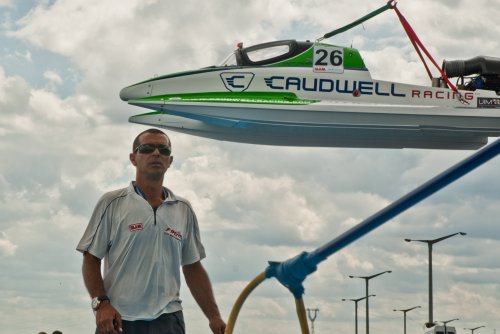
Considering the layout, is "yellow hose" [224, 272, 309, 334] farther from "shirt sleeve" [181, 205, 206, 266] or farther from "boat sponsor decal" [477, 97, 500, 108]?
"boat sponsor decal" [477, 97, 500, 108]

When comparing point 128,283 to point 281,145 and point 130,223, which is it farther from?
point 281,145

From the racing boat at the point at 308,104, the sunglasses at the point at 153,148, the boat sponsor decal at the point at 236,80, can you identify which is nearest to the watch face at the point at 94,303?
the sunglasses at the point at 153,148

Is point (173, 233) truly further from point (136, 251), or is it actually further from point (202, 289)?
point (202, 289)

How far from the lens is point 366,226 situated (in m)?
2.28

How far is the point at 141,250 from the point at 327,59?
23.1 meters

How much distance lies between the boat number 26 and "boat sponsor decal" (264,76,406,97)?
1.28 feet

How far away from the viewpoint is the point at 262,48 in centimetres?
2942

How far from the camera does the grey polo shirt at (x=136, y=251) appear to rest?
604 cm

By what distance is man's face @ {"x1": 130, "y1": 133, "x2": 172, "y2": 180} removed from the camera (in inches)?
237

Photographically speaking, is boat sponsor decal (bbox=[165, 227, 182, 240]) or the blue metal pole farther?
boat sponsor decal (bbox=[165, 227, 182, 240])

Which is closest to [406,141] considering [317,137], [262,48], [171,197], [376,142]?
[376,142]

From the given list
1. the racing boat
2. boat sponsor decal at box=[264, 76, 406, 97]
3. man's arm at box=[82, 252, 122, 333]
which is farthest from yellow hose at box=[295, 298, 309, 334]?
boat sponsor decal at box=[264, 76, 406, 97]

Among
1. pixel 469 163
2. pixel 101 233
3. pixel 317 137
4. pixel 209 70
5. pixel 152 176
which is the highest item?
pixel 209 70

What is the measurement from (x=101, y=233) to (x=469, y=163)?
4.30m
